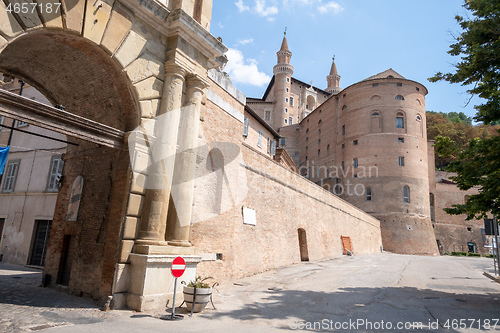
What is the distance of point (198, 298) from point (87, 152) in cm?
549

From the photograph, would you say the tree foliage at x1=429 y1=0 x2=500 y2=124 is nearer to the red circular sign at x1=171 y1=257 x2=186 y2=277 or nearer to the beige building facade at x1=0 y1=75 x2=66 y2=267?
the red circular sign at x1=171 y1=257 x2=186 y2=277

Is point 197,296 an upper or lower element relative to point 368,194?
lower

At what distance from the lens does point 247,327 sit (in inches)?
240

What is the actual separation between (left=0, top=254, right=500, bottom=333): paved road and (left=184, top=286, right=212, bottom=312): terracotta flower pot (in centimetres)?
20

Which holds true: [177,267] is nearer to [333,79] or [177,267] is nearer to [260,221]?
[260,221]

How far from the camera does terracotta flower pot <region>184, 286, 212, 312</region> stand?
6.91 m

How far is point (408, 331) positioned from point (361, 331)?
35.4 inches

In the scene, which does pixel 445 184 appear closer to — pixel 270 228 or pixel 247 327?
pixel 270 228

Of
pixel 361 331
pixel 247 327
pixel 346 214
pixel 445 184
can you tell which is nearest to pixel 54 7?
pixel 247 327

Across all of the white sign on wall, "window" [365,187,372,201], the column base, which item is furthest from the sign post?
"window" [365,187,372,201]

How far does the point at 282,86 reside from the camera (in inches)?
2832

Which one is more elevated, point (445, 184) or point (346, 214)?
Result: point (445, 184)

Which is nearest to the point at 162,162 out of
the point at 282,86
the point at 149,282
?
the point at 149,282

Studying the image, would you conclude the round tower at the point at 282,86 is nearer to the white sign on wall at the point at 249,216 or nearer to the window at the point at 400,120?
the window at the point at 400,120
